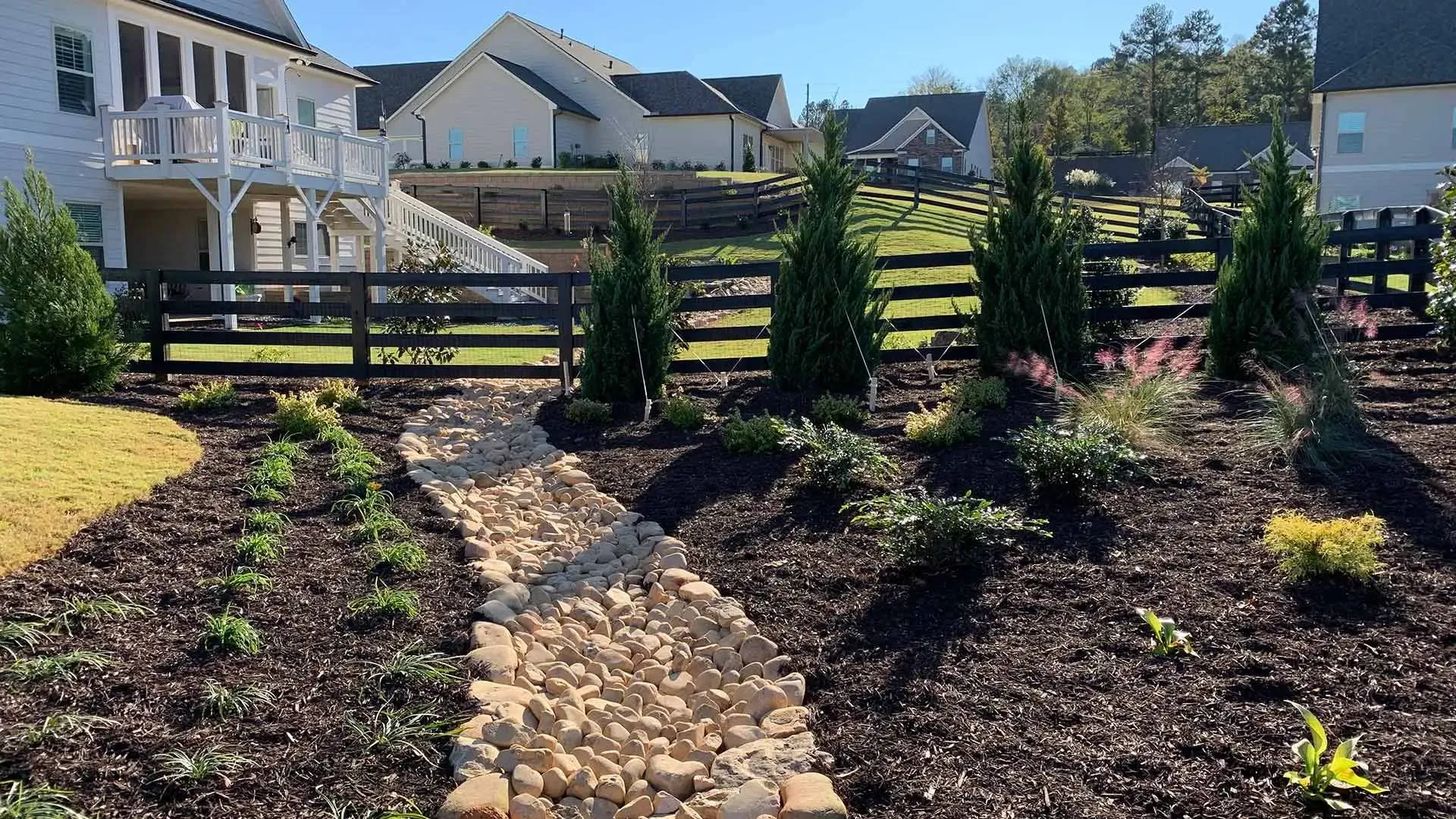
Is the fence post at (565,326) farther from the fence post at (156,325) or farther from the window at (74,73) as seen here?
the window at (74,73)

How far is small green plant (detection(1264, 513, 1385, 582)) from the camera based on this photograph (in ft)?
14.9

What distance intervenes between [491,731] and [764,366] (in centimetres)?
645

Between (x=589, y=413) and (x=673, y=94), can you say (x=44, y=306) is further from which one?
(x=673, y=94)

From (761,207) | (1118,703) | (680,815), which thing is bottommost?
(680,815)

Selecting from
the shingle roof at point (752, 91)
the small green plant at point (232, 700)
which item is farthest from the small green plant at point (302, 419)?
the shingle roof at point (752, 91)

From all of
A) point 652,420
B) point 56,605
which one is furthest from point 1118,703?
point 652,420

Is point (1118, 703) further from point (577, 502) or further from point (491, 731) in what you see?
point (577, 502)

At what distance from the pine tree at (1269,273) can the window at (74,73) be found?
1623cm

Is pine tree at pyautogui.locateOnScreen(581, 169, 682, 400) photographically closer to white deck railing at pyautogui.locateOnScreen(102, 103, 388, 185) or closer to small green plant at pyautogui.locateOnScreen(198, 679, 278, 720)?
small green plant at pyautogui.locateOnScreen(198, 679, 278, 720)

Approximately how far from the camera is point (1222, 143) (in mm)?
51719

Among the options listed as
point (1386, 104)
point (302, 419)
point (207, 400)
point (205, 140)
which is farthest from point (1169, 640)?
point (1386, 104)

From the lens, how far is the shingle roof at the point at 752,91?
43.7m

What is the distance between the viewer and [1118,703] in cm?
388

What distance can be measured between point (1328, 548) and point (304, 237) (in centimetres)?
2125
